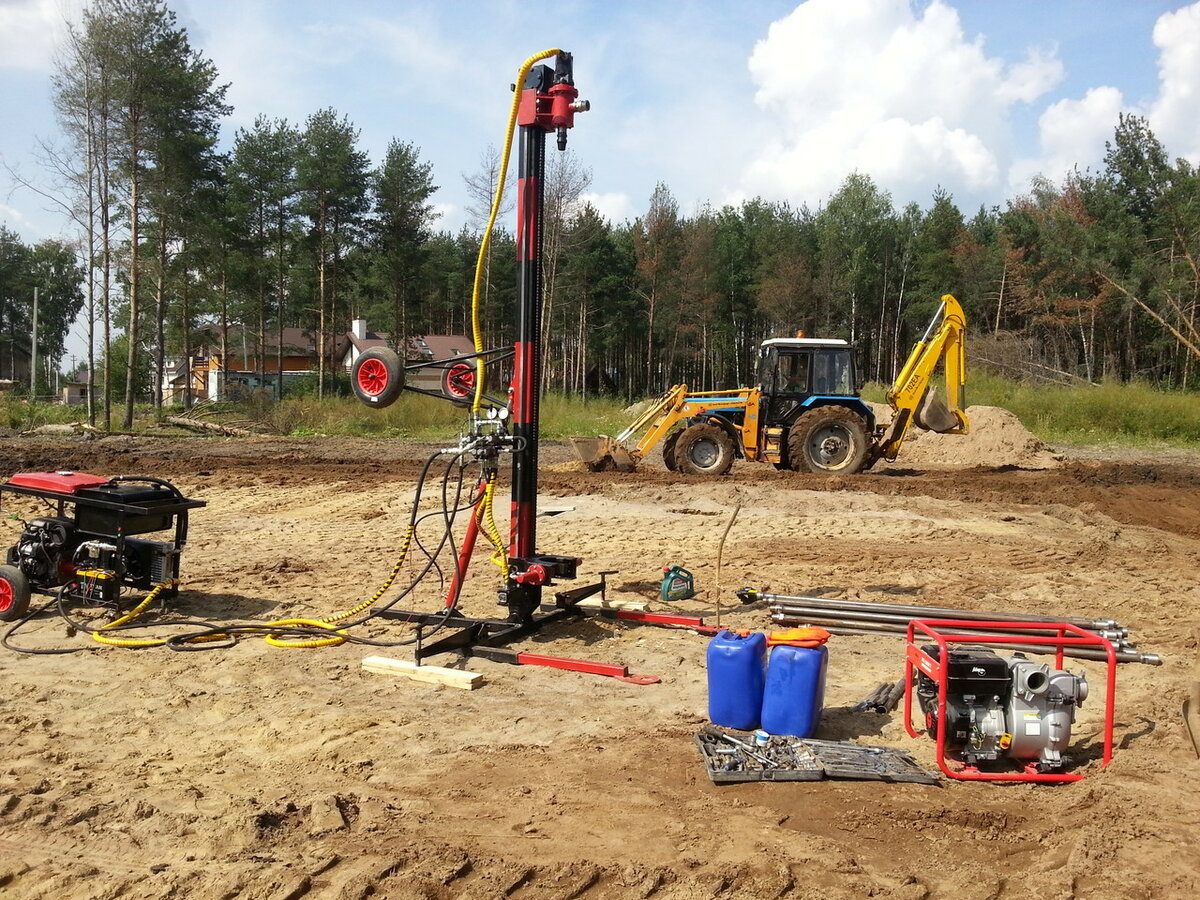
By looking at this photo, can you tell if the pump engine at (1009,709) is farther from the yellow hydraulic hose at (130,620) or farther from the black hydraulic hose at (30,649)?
the black hydraulic hose at (30,649)

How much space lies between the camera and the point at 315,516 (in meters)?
12.3

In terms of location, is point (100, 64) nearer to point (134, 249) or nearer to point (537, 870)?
point (134, 249)

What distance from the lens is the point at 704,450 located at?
1712cm

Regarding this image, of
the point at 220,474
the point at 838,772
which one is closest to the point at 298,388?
the point at 220,474

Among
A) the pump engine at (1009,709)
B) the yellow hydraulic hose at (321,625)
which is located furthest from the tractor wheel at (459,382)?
the pump engine at (1009,709)

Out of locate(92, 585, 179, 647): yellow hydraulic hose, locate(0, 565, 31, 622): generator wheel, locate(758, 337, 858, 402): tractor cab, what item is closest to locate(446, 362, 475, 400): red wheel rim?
locate(92, 585, 179, 647): yellow hydraulic hose

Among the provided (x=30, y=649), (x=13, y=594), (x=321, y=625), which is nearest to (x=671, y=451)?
(x=321, y=625)

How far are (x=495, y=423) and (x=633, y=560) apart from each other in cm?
364

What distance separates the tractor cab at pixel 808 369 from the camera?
16.5 m

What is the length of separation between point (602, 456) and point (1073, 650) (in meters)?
11.5

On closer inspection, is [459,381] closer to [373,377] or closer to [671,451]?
[373,377]

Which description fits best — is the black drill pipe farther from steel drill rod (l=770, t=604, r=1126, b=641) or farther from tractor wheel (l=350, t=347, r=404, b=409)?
tractor wheel (l=350, t=347, r=404, b=409)

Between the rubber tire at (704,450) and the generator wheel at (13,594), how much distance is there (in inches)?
455

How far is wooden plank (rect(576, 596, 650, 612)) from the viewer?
7.41 meters
